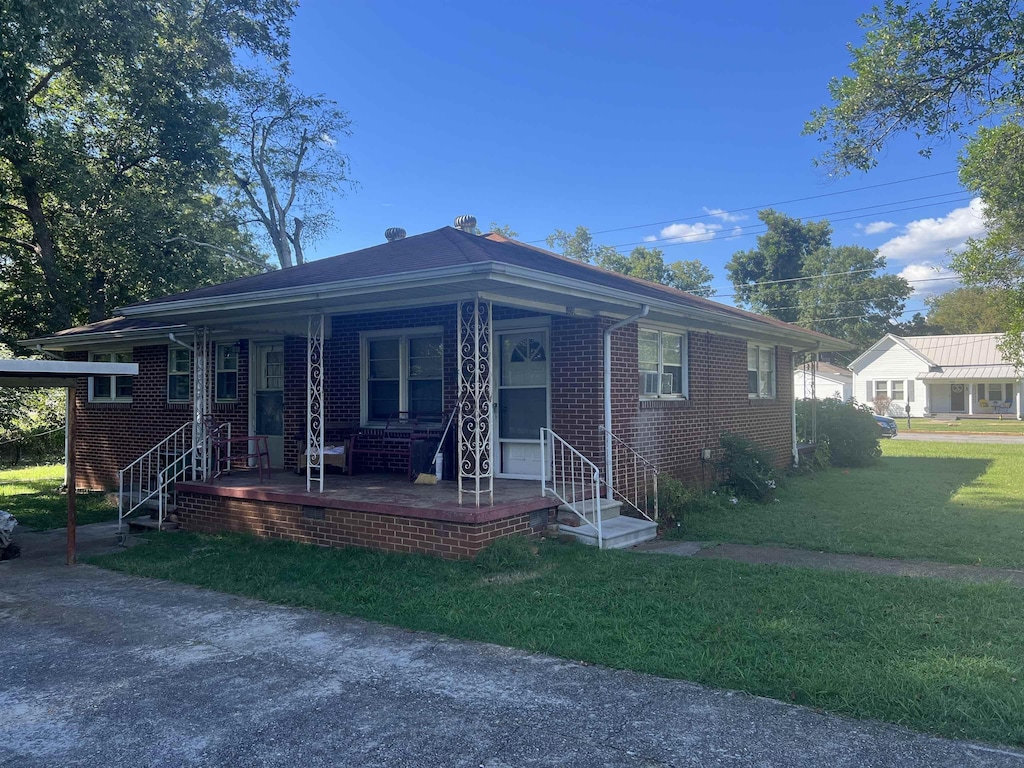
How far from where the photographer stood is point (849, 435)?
16422 mm

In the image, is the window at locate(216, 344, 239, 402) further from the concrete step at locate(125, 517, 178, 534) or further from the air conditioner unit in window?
the air conditioner unit in window

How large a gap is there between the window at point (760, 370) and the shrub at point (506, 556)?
7487 millimetres

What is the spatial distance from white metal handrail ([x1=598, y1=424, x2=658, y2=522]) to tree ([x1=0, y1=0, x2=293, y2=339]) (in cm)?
1159

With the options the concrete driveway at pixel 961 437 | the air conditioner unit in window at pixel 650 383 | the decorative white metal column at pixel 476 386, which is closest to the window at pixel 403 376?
the decorative white metal column at pixel 476 386

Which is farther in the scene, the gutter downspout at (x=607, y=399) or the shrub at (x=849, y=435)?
the shrub at (x=849, y=435)

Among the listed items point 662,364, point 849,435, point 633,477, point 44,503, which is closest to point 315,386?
point 633,477

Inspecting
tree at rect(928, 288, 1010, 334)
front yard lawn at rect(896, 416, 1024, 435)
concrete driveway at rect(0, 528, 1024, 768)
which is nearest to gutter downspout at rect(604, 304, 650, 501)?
concrete driveway at rect(0, 528, 1024, 768)

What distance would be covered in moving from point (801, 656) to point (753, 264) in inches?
2141

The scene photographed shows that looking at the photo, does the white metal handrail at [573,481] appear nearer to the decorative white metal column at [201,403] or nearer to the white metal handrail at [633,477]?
the white metal handrail at [633,477]

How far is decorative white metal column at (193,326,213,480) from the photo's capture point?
31.7 ft

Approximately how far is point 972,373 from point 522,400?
3908cm

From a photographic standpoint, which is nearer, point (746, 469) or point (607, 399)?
point (607, 399)

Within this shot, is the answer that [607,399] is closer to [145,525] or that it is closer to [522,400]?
[522,400]

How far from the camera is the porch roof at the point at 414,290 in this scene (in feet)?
21.5
